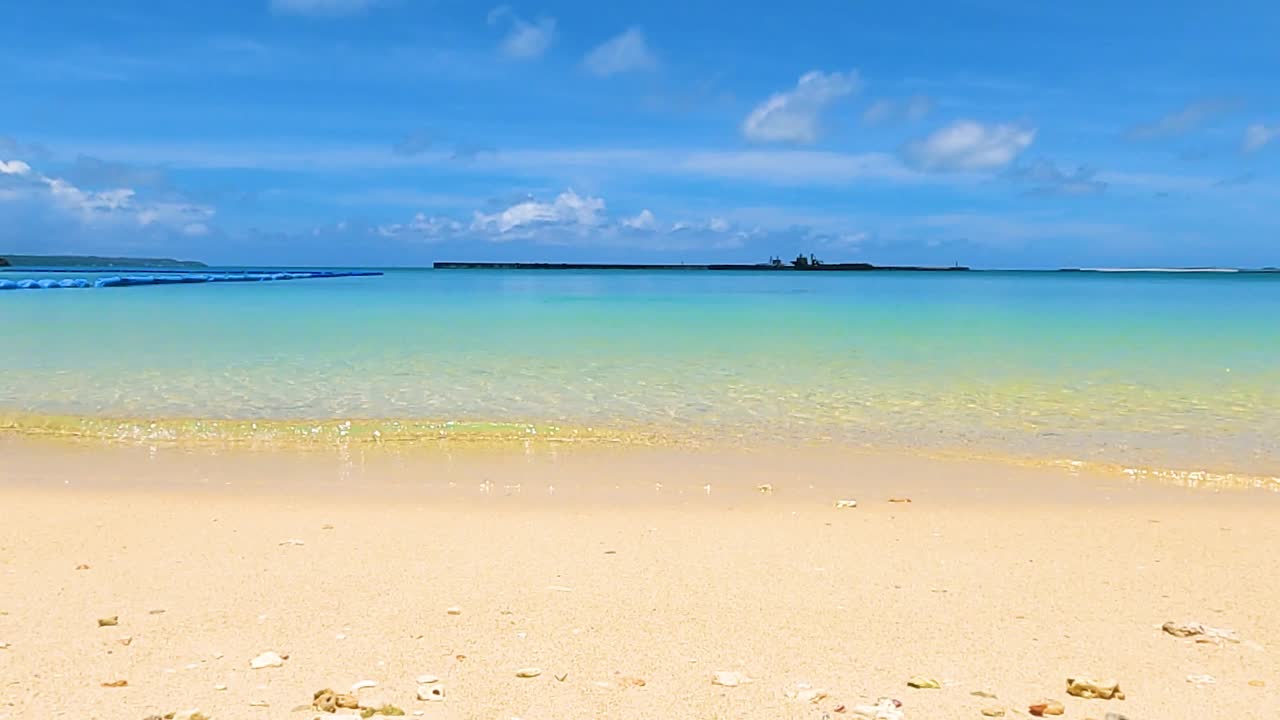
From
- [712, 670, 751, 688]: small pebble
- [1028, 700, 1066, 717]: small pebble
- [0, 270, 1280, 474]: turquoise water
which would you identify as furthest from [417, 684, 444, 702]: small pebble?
[0, 270, 1280, 474]: turquoise water

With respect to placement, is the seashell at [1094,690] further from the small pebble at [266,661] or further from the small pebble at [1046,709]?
the small pebble at [266,661]

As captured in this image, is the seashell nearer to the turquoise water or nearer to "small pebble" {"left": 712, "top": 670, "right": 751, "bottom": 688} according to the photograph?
"small pebble" {"left": 712, "top": 670, "right": 751, "bottom": 688}

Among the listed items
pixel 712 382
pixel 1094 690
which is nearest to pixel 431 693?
pixel 1094 690

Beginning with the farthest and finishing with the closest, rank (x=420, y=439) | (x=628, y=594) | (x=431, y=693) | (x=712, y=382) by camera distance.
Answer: (x=712, y=382)
(x=420, y=439)
(x=628, y=594)
(x=431, y=693)

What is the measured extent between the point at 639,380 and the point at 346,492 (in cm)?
735

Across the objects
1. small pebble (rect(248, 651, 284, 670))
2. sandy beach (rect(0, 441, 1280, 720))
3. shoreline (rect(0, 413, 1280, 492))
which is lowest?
shoreline (rect(0, 413, 1280, 492))

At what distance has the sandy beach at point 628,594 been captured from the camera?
3.63m

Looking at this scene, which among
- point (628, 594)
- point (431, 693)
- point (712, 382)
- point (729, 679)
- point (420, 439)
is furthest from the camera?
point (712, 382)

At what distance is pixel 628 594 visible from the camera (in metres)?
4.78

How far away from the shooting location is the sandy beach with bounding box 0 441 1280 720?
11.9 feet

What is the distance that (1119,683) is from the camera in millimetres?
3713

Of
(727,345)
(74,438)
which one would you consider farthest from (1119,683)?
(727,345)

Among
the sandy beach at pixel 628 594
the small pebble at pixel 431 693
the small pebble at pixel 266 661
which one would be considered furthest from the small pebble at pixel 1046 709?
the small pebble at pixel 266 661

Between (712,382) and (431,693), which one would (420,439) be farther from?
(431,693)
